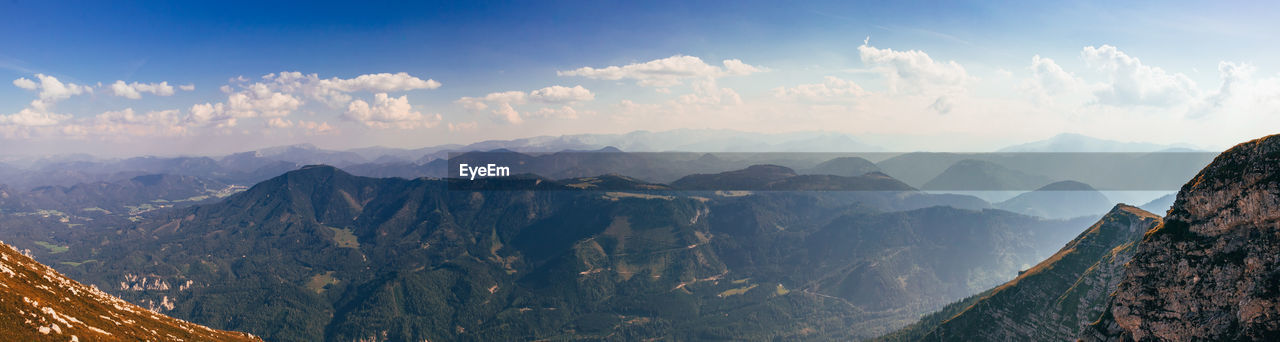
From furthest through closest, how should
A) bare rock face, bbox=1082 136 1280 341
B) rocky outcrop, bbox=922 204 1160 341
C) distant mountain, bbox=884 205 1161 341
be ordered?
1. rocky outcrop, bbox=922 204 1160 341
2. distant mountain, bbox=884 205 1161 341
3. bare rock face, bbox=1082 136 1280 341

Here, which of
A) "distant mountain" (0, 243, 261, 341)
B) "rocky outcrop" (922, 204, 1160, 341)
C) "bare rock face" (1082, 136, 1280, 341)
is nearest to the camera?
"distant mountain" (0, 243, 261, 341)

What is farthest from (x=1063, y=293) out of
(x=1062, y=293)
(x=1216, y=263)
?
(x=1216, y=263)

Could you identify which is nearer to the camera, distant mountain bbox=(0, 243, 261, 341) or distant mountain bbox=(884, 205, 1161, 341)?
distant mountain bbox=(0, 243, 261, 341)

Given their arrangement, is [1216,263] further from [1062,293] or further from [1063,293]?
[1062,293]

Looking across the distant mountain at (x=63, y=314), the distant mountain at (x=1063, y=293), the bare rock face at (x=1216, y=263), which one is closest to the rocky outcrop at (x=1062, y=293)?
the distant mountain at (x=1063, y=293)

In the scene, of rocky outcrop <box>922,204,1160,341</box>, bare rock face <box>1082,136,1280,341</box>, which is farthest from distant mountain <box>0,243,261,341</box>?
rocky outcrop <box>922,204,1160,341</box>

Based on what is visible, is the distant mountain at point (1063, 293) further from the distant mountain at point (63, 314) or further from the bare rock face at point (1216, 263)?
the distant mountain at point (63, 314)

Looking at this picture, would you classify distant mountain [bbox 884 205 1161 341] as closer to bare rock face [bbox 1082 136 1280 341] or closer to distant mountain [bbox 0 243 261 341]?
bare rock face [bbox 1082 136 1280 341]
